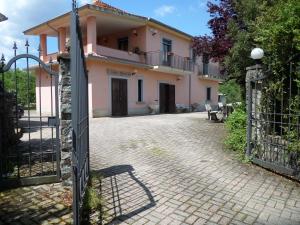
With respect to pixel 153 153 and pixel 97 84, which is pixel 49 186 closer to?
pixel 153 153

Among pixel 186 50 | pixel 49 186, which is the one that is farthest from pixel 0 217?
pixel 186 50

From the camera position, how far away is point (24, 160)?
632 centimetres

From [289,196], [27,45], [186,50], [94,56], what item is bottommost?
[289,196]

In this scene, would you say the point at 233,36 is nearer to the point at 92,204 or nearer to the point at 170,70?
the point at 92,204

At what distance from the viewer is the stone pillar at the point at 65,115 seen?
457 cm

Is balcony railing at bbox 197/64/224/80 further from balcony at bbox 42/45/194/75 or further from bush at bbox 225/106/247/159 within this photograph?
bush at bbox 225/106/247/159

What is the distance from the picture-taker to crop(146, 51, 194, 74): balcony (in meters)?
20.3

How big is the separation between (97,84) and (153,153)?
10024 mm

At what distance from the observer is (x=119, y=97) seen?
59.6ft

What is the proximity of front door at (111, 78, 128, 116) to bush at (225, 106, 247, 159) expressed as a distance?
33.5 ft

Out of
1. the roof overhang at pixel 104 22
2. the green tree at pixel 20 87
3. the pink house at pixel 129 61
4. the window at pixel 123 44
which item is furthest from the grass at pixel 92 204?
the window at pixel 123 44

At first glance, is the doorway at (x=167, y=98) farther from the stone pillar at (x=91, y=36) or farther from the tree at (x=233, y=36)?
the tree at (x=233, y=36)

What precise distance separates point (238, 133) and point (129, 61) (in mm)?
11741

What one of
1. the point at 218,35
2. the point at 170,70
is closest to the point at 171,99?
the point at 170,70
